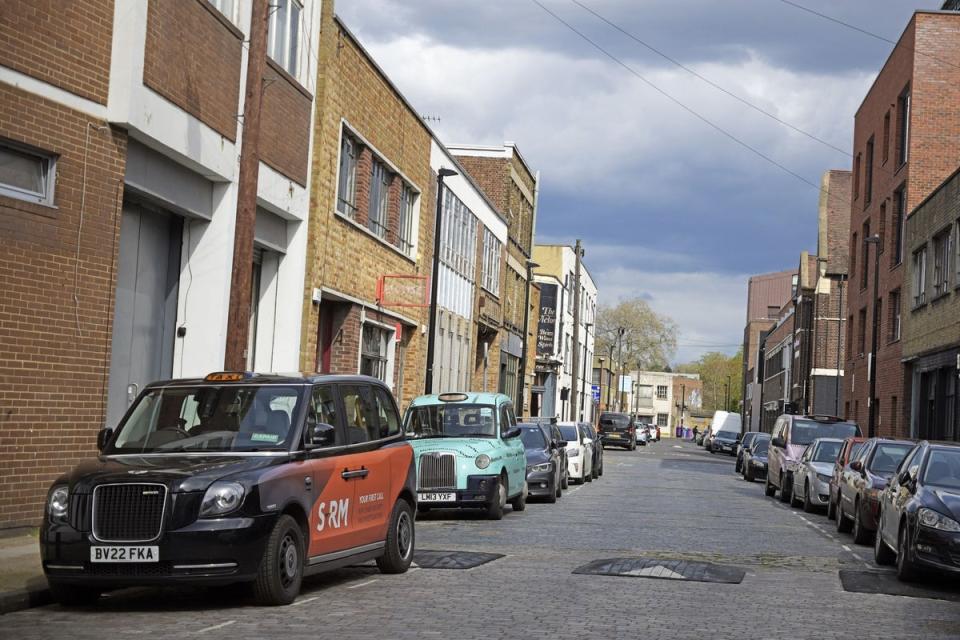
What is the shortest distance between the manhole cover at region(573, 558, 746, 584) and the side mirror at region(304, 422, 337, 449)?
334 centimetres

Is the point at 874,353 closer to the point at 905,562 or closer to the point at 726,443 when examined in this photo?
the point at 905,562

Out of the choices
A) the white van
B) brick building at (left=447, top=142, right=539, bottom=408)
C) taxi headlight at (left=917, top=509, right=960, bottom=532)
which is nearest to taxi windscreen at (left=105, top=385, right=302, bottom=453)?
taxi headlight at (left=917, top=509, right=960, bottom=532)

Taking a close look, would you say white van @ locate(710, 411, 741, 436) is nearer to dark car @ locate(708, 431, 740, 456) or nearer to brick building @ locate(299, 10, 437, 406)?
dark car @ locate(708, 431, 740, 456)

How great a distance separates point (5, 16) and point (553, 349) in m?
56.6

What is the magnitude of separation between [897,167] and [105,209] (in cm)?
3311

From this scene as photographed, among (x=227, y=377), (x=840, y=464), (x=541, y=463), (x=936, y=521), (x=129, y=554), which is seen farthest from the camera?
(x=541, y=463)

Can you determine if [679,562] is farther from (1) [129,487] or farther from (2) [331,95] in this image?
(2) [331,95]

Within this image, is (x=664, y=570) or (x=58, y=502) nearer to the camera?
(x=58, y=502)

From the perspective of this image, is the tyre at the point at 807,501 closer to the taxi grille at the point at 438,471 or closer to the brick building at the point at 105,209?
the taxi grille at the point at 438,471

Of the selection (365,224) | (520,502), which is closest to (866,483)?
(520,502)

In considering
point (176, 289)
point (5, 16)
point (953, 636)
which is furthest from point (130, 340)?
point (953, 636)

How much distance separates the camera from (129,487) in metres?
8.99

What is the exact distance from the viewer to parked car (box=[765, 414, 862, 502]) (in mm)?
28062

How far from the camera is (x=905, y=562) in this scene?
500 inches
